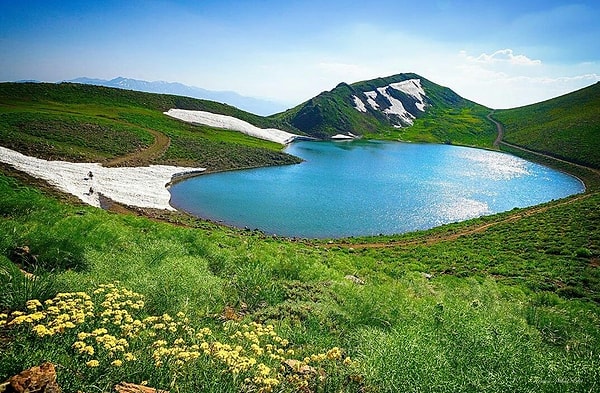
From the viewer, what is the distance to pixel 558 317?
11234mm

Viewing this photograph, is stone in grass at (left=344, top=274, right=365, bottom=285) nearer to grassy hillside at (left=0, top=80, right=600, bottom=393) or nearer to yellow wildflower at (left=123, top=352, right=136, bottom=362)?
grassy hillside at (left=0, top=80, right=600, bottom=393)

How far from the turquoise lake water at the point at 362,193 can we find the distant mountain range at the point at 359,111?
51209 mm

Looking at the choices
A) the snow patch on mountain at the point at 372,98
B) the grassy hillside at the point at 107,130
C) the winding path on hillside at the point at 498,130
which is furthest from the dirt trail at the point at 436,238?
the snow patch on mountain at the point at 372,98

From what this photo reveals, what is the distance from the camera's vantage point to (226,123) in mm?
100812

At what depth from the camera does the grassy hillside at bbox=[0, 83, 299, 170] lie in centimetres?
5238

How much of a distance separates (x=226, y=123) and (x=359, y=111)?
80.6 metres

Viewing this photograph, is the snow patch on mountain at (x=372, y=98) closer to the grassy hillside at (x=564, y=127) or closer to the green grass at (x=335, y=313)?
the grassy hillside at (x=564, y=127)

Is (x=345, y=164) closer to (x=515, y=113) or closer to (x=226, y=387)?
(x=226, y=387)

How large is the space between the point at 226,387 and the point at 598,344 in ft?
29.1

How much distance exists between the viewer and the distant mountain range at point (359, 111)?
142 meters

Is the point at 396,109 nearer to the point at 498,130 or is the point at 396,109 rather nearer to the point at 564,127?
the point at 498,130

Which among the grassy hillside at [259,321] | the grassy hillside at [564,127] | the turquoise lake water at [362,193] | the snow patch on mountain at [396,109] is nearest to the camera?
the grassy hillside at [259,321]

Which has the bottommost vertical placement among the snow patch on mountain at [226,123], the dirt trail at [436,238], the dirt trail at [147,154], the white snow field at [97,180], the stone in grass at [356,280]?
the dirt trail at [436,238]

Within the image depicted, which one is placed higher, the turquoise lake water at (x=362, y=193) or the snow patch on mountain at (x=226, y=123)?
the snow patch on mountain at (x=226, y=123)
